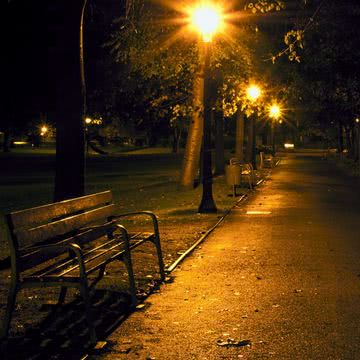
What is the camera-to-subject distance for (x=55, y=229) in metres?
7.62

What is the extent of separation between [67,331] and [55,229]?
1.32 m

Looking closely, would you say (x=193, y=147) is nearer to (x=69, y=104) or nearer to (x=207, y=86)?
(x=207, y=86)

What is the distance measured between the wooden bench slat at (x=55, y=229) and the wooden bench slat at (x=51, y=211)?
84 mm

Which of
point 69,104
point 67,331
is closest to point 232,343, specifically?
point 67,331

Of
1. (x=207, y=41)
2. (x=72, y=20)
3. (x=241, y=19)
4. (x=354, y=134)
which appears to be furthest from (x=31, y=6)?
(x=354, y=134)

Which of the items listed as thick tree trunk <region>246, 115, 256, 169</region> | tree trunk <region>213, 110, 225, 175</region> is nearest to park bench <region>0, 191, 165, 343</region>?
tree trunk <region>213, 110, 225, 175</region>

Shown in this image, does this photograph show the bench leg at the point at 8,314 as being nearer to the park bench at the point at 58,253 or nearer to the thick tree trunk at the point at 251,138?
the park bench at the point at 58,253

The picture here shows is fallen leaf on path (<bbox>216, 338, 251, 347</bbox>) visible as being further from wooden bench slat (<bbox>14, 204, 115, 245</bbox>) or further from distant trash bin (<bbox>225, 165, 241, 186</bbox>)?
distant trash bin (<bbox>225, 165, 241, 186</bbox>)

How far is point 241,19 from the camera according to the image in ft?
88.4

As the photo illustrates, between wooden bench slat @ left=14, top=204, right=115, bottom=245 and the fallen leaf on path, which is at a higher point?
wooden bench slat @ left=14, top=204, right=115, bottom=245

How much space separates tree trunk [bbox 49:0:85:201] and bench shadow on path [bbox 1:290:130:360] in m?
4.27

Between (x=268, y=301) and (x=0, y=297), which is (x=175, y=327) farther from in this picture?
(x=0, y=297)

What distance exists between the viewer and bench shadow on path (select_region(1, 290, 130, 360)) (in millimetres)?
5954

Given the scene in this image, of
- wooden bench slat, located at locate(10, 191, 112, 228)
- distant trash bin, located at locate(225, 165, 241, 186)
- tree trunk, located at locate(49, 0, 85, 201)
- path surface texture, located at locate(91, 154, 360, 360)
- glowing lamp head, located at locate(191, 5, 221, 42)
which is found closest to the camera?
path surface texture, located at locate(91, 154, 360, 360)
